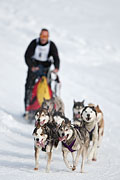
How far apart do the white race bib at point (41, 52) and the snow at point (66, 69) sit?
1.45 meters

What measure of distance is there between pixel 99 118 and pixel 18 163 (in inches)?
69.9

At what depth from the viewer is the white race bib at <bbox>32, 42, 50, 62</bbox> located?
8648 millimetres

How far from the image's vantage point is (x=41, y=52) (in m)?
8.69

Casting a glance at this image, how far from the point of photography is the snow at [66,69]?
5.61 metres

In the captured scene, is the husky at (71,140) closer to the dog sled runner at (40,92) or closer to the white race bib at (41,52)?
the dog sled runner at (40,92)

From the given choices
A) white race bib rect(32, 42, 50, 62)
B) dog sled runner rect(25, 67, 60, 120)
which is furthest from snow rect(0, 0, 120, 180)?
white race bib rect(32, 42, 50, 62)

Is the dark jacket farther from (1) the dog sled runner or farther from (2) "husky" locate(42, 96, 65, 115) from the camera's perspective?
(2) "husky" locate(42, 96, 65, 115)

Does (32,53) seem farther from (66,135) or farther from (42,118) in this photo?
(66,135)

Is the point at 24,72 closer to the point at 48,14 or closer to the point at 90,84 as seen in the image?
the point at 90,84

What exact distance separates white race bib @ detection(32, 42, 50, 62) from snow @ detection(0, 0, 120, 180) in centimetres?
145

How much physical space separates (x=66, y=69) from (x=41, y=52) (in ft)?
25.2

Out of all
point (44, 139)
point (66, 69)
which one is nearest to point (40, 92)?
point (44, 139)

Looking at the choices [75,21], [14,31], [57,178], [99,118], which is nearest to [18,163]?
[57,178]

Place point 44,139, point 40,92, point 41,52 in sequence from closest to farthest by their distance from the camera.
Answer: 1. point 44,139
2. point 40,92
3. point 41,52
